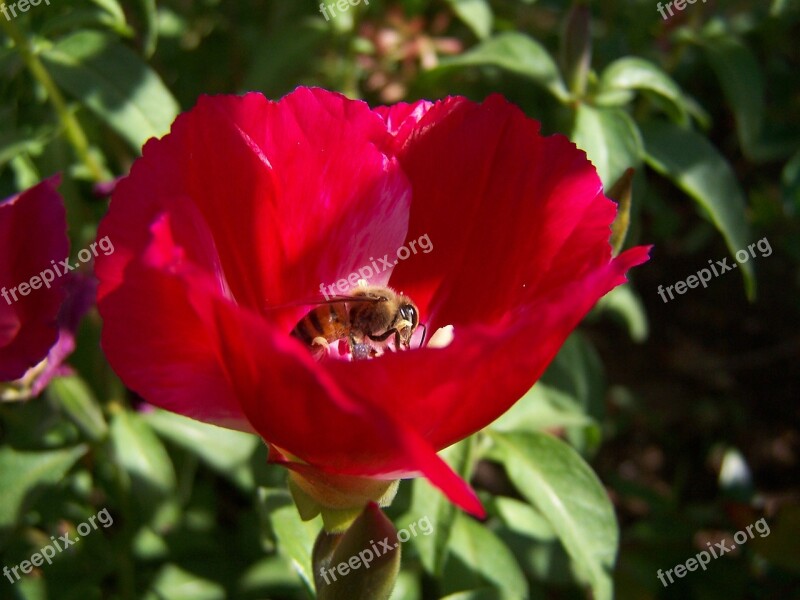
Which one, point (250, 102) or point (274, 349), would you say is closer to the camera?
point (274, 349)

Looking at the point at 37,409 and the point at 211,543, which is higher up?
the point at 37,409

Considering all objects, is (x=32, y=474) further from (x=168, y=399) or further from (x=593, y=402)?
(x=593, y=402)

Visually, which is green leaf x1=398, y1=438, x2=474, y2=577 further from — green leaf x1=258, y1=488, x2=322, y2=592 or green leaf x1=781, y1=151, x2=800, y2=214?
green leaf x1=781, y1=151, x2=800, y2=214

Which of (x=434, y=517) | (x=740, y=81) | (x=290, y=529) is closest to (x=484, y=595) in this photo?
(x=434, y=517)

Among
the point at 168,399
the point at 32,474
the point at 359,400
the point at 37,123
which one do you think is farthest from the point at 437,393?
the point at 37,123

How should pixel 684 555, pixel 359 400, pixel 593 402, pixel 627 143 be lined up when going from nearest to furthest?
pixel 359 400, pixel 627 143, pixel 593 402, pixel 684 555

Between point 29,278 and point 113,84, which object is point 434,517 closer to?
point 29,278

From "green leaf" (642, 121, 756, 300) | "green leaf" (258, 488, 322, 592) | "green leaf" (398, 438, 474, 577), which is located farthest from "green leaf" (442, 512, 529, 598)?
"green leaf" (642, 121, 756, 300)

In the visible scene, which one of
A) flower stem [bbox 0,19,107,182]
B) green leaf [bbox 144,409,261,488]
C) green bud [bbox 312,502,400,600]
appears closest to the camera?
green bud [bbox 312,502,400,600]
